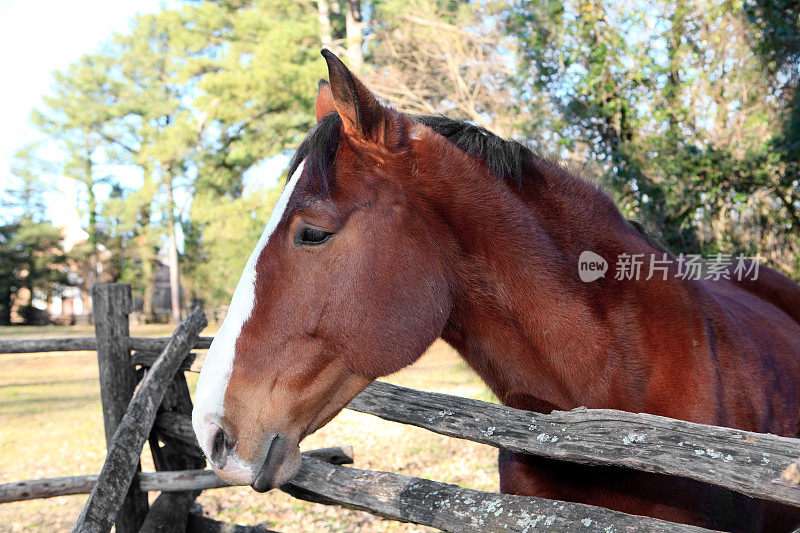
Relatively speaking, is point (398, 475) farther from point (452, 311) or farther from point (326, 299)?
point (326, 299)

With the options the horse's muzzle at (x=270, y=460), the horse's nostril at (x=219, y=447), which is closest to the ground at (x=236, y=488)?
the horse's muzzle at (x=270, y=460)

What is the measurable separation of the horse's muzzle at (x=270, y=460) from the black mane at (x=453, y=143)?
78 cm

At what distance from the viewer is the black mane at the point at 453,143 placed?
73.7 inches

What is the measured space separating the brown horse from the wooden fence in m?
0.17

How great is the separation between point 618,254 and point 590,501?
868 millimetres

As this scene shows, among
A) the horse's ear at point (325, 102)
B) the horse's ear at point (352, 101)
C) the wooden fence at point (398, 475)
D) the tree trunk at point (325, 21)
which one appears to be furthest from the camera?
the tree trunk at point (325, 21)

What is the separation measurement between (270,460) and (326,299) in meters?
0.50

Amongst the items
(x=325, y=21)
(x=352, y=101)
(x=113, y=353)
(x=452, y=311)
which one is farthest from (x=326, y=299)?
(x=325, y=21)

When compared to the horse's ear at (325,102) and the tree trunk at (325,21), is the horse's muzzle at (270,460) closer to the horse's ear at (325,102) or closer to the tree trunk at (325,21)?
the horse's ear at (325,102)

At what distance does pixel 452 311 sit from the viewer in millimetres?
1987

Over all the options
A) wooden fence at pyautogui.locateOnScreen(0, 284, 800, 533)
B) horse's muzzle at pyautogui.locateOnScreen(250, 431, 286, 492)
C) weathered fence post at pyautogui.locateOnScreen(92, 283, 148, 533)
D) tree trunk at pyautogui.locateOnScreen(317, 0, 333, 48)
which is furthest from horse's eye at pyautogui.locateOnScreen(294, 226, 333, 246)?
tree trunk at pyautogui.locateOnScreen(317, 0, 333, 48)

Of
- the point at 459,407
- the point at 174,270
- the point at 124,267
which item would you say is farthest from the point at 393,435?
the point at 124,267

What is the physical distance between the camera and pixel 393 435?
8812mm

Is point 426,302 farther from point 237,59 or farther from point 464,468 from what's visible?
point 237,59
